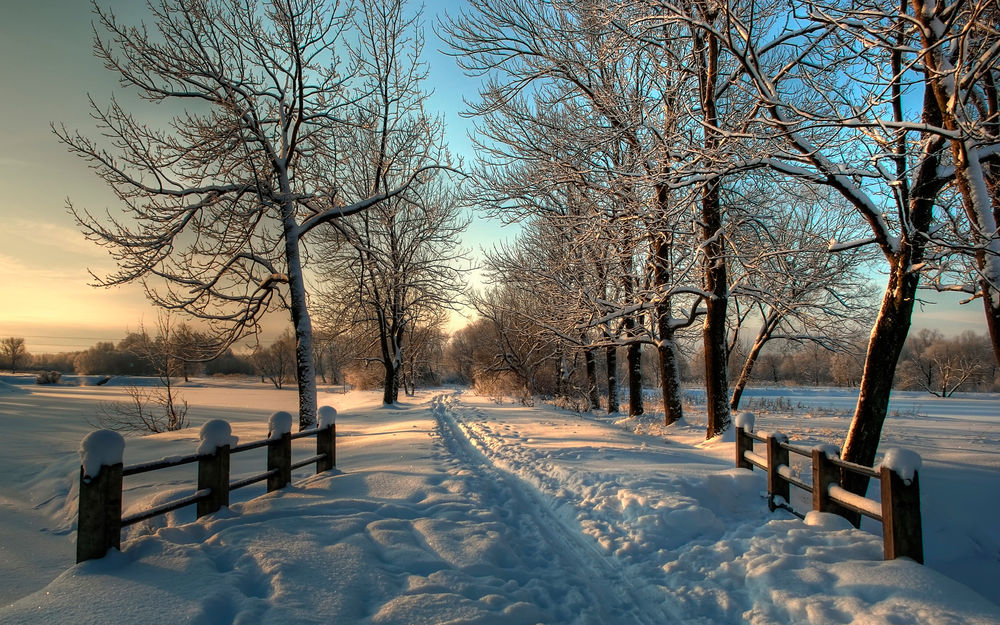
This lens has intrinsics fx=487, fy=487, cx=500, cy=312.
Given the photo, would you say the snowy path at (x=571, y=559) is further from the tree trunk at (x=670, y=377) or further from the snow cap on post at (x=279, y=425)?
the tree trunk at (x=670, y=377)

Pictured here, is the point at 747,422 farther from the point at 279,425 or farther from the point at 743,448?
the point at 279,425

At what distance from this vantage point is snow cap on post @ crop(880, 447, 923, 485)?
4.27 meters

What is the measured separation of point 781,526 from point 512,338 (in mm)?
23842

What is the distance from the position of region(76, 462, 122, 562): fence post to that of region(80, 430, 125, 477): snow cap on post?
0.03m

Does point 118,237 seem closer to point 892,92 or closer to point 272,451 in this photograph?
point 272,451

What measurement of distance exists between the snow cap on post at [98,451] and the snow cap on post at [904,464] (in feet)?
21.3

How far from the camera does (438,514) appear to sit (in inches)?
227

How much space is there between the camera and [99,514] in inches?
156

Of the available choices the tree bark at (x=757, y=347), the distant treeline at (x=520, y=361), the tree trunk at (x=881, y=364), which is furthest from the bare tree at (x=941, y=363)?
the tree trunk at (x=881, y=364)

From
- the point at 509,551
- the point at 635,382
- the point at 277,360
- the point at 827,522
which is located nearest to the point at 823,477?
the point at 827,522

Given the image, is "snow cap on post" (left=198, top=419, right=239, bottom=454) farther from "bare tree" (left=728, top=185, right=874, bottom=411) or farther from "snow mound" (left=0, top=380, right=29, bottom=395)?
"snow mound" (left=0, top=380, right=29, bottom=395)

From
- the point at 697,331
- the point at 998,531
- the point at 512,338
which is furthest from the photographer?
the point at 512,338

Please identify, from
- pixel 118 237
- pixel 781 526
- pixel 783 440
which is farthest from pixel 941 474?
pixel 118 237

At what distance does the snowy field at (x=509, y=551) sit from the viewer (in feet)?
11.7
